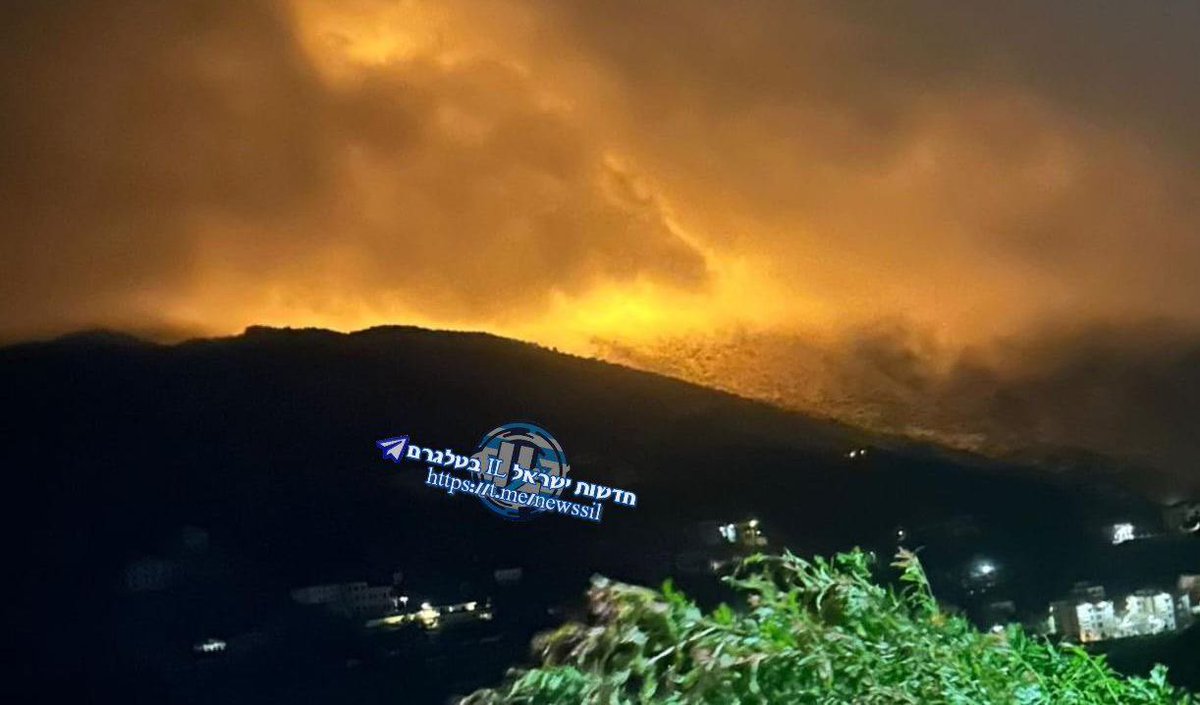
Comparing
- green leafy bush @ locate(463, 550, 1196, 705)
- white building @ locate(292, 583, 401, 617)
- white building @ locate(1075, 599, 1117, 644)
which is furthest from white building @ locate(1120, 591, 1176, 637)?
green leafy bush @ locate(463, 550, 1196, 705)

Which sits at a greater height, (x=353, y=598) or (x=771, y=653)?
(x=353, y=598)

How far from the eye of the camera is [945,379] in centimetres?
471

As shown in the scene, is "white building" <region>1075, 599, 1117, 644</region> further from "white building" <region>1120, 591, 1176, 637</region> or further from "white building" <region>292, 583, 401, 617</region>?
"white building" <region>292, 583, 401, 617</region>

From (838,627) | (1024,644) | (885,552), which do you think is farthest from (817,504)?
(838,627)

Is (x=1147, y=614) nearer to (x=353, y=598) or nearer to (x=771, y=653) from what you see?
(x=353, y=598)

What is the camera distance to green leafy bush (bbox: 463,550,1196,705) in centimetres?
163

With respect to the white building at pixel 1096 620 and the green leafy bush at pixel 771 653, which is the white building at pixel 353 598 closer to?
the green leafy bush at pixel 771 653

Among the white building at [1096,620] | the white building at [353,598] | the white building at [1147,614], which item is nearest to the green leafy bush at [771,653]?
the white building at [353,598]

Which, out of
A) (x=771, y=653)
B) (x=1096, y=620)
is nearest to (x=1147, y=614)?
(x=1096, y=620)

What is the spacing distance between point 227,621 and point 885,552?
2351 millimetres

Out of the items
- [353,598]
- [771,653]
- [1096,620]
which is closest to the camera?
[771,653]

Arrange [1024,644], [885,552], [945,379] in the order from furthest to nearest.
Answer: [945,379] → [885,552] → [1024,644]

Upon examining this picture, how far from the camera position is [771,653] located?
5.24 ft

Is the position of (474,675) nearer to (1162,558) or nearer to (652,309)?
(652,309)
